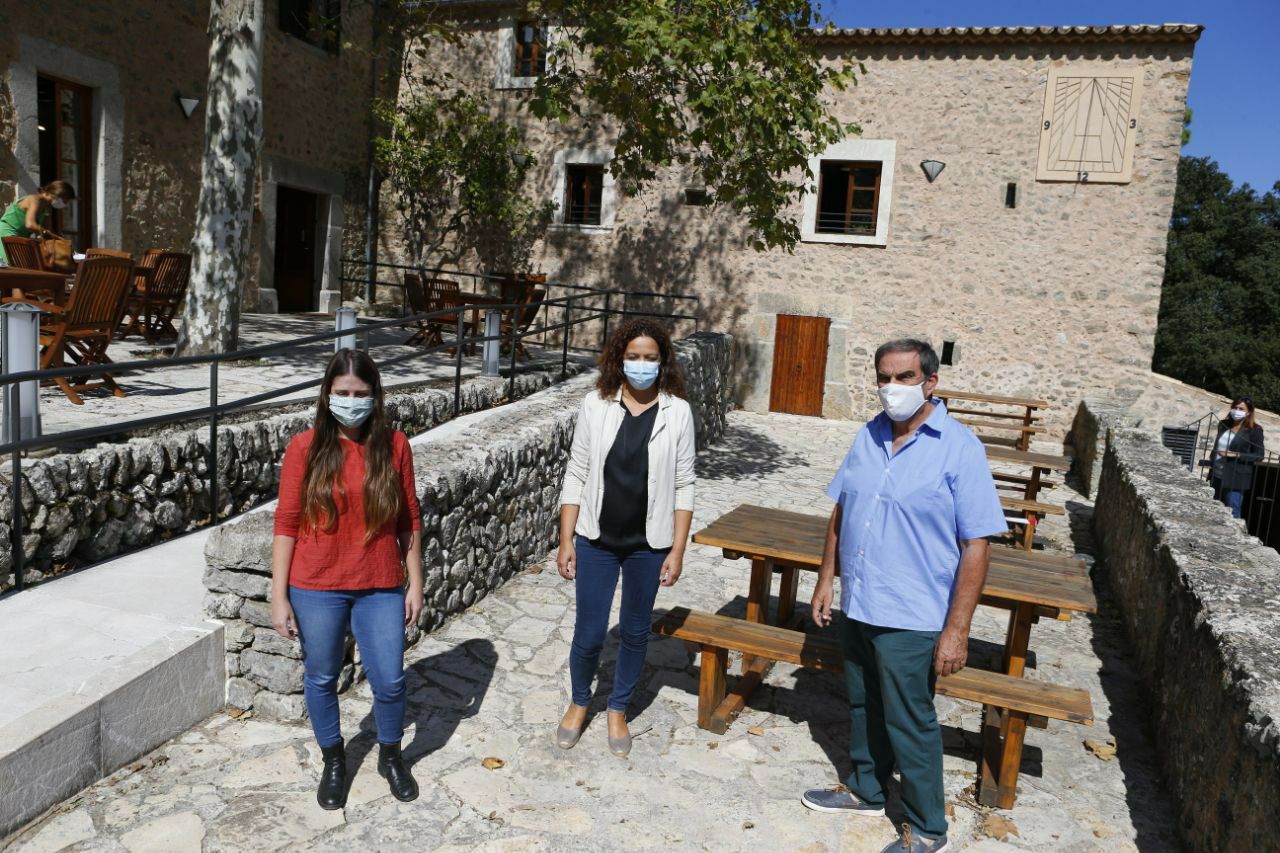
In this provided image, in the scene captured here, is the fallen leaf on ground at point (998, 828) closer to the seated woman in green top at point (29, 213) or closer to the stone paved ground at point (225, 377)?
the stone paved ground at point (225, 377)

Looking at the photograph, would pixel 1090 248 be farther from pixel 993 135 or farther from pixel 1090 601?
pixel 1090 601

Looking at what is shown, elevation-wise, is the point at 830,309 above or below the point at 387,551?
above

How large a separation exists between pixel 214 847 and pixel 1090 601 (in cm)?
312

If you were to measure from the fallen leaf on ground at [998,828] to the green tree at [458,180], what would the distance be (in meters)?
11.7

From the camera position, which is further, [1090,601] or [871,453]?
[1090,601]

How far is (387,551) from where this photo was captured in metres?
2.73

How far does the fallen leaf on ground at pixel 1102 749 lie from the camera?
3.51 meters

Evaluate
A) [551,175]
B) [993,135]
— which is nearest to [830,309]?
[993,135]

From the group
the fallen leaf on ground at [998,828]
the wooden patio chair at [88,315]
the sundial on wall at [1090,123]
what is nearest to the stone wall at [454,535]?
the wooden patio chair at [88,315]

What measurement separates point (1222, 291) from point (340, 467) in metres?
37.1

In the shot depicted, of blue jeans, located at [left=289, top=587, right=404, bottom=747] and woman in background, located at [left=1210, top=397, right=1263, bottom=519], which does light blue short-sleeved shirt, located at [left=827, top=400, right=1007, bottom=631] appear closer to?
blue jeans, located at [left=289, top=587, right=404, bottom=747]

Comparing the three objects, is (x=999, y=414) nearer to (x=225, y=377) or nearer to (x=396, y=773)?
(x=225, y=377)

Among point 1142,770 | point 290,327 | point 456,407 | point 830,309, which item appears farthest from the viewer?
point 830,309

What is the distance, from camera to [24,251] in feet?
20.5
